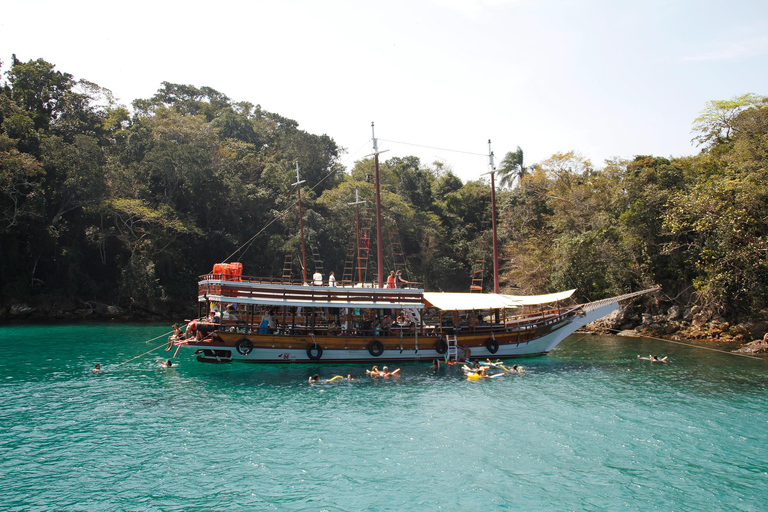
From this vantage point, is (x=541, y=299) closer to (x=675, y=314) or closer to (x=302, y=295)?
(x=302, y=295)

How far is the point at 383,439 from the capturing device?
45.8ft

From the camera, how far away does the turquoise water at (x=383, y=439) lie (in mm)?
10633

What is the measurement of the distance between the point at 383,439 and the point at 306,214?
39.8m

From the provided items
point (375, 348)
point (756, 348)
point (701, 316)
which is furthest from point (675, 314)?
point (375, 348)

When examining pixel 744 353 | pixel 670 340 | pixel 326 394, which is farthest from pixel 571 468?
pixel 670 340

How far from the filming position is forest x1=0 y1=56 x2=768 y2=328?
32125 mm

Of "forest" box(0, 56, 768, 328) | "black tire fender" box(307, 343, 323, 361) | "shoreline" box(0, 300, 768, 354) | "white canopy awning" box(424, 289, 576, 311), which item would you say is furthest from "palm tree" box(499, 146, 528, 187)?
"black tire fender" box(307, 343, 323, 361)

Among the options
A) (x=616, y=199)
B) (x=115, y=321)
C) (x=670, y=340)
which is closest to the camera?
(x=670, y=340)

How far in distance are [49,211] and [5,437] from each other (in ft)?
122

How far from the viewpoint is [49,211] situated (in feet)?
145

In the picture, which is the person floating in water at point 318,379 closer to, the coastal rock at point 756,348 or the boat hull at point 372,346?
the boat hull at point 372,346

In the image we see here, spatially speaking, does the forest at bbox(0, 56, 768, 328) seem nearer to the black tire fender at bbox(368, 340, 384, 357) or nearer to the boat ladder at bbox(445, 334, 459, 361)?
the boat ladder at bbox(445, 334, 459, 361)

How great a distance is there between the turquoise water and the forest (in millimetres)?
11286

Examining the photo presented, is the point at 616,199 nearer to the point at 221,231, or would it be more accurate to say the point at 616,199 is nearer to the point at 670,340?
the point at 670,340
